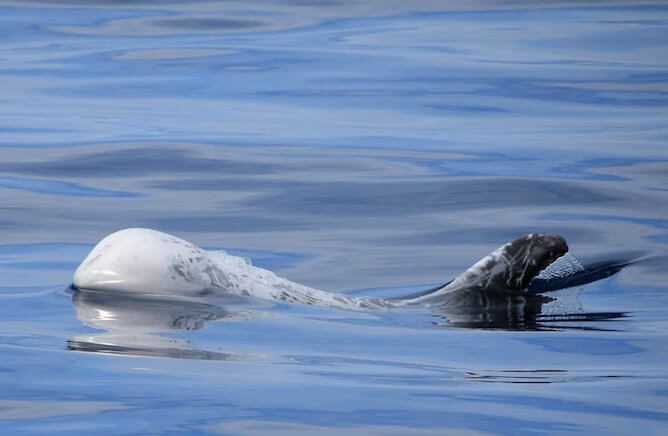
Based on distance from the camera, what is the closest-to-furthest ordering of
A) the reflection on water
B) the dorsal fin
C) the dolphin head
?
the reflection on water → the dolphin head → the dorsal fin

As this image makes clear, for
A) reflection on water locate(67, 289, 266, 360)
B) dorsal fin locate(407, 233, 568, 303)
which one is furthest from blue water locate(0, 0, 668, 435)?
dorsal fin locate(407, 233, 568, 303)

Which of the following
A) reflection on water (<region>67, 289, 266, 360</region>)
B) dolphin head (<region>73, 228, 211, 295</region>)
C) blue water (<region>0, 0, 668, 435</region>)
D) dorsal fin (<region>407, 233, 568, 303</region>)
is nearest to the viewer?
blue water (<region>0, 0, 668, 435</region>)

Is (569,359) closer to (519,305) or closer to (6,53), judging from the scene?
(519,305)

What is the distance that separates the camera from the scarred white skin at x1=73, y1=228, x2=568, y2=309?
7.50m

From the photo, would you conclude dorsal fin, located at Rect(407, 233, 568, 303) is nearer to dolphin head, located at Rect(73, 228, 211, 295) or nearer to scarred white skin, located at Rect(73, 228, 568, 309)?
scarred white skin, located at Rect(73, 228, 568, 309)

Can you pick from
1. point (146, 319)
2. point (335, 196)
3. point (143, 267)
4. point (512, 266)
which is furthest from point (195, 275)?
point (335, 196)

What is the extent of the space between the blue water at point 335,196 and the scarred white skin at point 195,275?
233 mm

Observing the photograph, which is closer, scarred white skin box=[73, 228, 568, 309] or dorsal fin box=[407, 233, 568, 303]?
scarred white skin box=[73, 228, 568, 309]

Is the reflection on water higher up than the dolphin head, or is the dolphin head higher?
the dolphin head

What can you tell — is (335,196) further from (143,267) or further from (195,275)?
(143,267)

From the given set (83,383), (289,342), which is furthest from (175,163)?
(83,383)

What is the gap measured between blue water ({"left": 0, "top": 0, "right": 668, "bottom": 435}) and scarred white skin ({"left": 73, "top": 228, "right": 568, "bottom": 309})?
0.23m

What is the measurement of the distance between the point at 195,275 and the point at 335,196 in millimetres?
3283

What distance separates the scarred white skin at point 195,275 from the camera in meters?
7.50
